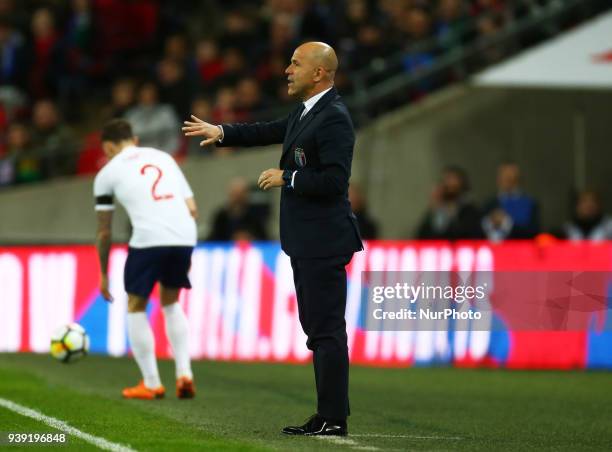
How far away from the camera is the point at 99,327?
688 inches

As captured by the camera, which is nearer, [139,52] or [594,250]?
[594,250]

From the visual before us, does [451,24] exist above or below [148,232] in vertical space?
above

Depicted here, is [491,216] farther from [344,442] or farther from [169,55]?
[344,442]

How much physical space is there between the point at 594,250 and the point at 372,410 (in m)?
5.62

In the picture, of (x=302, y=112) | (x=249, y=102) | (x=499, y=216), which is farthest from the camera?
(x=249, y=102)

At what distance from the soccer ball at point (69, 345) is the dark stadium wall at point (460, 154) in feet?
24.3

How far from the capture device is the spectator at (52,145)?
21703mm

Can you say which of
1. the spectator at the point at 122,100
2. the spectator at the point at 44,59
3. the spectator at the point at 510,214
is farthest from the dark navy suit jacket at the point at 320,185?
the spectator at the point at 44,59

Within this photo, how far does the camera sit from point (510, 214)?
1719 centimetres

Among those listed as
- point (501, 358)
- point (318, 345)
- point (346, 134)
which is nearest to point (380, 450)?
point (318, 345)

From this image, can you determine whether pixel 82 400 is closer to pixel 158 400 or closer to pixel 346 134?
pixel 158 400

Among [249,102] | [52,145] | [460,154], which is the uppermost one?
[249,102]

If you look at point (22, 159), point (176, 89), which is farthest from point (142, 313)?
point (22, 159)

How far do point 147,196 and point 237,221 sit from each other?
22.0ft
